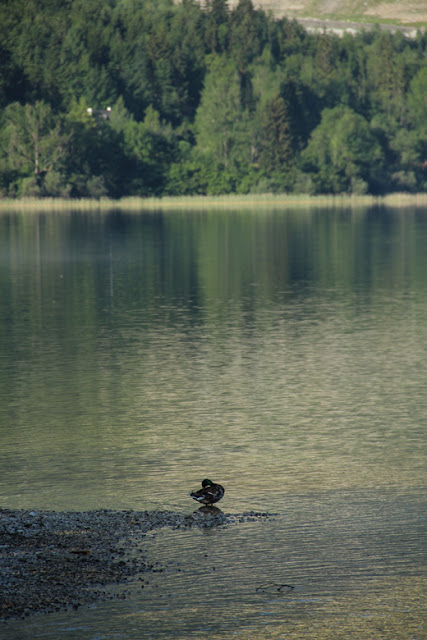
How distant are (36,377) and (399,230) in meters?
83.4

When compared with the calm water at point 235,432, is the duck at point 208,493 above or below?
above

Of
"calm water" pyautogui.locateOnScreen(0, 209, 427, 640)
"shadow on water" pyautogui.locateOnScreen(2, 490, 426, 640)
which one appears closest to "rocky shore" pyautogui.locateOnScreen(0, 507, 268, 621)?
"shadow on water" pyautogui.locateOnScreen(2, 490, 426, 640)

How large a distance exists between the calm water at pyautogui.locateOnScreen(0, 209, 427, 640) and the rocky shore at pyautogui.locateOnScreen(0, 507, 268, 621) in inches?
13.3

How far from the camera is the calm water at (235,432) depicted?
1484 centimetres

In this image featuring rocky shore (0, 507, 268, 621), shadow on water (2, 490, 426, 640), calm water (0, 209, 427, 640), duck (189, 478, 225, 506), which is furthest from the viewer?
duck (189, 478, 225, 506)

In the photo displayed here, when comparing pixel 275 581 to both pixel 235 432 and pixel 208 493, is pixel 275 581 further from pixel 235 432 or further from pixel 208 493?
pixel 235 432

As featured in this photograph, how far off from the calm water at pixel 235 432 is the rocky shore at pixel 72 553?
1.11 ft

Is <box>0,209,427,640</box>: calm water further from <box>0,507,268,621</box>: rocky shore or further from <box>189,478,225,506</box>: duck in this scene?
<box>189,478,225,506</box>: duck

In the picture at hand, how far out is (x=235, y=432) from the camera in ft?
81.9

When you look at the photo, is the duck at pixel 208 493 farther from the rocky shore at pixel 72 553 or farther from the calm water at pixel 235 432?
the calm water at pixel 235 432

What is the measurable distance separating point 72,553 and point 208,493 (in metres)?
3.28

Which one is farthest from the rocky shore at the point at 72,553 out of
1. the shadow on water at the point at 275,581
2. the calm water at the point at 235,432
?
the calm water at the point at 235,432

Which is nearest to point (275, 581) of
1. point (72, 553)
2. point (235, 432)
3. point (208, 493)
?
point (72, 553)

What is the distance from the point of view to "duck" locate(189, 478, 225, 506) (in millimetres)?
18312
